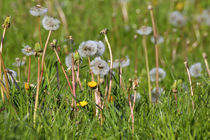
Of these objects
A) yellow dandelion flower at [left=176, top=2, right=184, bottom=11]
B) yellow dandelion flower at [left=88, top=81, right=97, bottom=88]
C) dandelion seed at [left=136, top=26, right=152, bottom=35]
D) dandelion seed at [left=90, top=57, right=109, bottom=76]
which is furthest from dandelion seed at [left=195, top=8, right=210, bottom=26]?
yellow dandelion flower at [left=88, top=81, right=97, bottom=88]

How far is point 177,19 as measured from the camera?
142 inches

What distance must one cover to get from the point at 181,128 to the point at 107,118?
295mm

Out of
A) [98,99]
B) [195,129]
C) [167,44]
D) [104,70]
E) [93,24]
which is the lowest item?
[195,129]

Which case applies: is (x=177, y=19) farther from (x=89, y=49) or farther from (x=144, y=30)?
(x=89, y=49)

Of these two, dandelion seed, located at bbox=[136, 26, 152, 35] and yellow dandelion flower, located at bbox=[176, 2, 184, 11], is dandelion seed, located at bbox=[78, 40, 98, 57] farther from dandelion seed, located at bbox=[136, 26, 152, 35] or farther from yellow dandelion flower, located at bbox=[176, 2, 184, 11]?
yellow dandelion flower, located at bbox=[176, 2, 184, 11]

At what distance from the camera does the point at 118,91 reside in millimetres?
1419

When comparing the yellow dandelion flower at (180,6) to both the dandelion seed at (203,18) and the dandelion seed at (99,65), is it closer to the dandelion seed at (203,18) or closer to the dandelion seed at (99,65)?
the dandelion seed at (203,18)

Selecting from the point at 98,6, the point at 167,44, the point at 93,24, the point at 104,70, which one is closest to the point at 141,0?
the point at 98,6

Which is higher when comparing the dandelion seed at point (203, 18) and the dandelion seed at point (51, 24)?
the dandelion seed at point (203, 18)

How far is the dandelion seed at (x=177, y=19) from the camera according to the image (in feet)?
11.8

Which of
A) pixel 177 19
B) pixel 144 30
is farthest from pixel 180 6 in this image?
pixel 144 30

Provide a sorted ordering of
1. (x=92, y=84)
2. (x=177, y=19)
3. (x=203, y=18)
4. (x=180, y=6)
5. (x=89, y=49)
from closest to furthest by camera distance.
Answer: (x=92, y=84)
(x=89, y=49)
(x=177, y=19)
(x=203, y=18)
(x=180, y=6)

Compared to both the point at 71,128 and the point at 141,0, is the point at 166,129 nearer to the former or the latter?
the point at 71,128

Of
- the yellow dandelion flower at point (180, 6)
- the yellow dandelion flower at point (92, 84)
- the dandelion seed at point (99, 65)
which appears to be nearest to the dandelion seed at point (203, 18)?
the yellow dandelion flower at point (180, 6)
